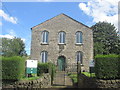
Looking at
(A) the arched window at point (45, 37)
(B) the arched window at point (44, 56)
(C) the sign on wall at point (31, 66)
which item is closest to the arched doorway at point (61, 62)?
(B) the arched window at point (44, 56)

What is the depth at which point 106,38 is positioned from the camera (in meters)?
45.3

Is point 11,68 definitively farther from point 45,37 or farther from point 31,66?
point 45,37

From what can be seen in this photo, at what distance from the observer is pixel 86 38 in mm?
23953

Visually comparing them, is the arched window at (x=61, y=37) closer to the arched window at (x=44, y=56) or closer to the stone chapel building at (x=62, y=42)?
the stone chapel building at (x=62, y=42)

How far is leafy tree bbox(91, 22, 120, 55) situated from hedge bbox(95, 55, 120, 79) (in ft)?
101

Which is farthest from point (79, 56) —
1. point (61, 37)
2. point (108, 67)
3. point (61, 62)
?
point (108, 67)

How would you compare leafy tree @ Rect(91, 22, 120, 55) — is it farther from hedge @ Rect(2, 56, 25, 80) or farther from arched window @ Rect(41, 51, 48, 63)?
hedge @ Rect(2, 56, 25, 80)

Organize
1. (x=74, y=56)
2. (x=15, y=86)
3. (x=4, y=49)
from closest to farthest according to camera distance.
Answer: (x=15, y=86), (x=74, y=56), (x=4, y=49)

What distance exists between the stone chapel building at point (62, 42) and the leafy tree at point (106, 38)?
54.2 feet

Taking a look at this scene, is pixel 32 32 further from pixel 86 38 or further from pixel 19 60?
pixel 19 60

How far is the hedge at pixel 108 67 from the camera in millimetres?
8727

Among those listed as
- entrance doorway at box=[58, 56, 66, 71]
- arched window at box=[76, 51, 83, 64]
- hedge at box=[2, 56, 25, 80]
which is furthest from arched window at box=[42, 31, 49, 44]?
hedge at box=[2, 56, 25, 80]

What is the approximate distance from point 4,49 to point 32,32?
26.1 metres

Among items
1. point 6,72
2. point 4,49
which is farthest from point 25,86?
point 4,49
